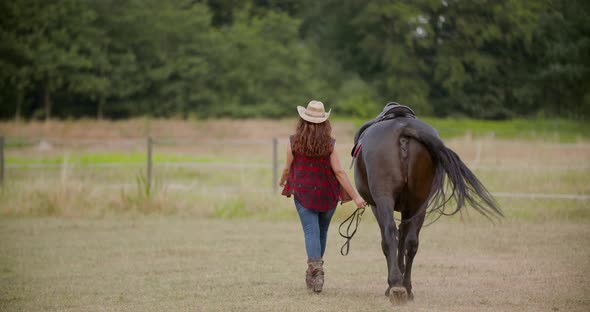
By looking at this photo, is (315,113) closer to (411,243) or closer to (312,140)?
(312,140)

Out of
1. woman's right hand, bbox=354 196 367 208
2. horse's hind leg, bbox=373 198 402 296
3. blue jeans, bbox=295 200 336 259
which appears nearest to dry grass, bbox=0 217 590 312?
horse's hind leg, bbox=373 198 402 296

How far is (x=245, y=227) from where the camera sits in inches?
512

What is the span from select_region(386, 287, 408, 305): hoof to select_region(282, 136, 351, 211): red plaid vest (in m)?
1.15

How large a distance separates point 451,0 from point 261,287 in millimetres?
40548

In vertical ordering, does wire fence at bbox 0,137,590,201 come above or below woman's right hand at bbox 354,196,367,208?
below

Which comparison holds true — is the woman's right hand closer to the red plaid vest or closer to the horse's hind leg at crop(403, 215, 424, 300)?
the red plaid vest

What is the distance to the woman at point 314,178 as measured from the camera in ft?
23.0

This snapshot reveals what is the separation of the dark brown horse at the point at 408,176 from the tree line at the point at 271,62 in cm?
3536

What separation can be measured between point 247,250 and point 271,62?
39263 mm

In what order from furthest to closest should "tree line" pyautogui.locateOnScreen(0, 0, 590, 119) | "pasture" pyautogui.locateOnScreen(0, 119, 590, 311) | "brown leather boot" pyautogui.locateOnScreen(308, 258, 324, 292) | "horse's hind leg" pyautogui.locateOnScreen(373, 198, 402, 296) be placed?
"tree line" pyautogui.locateOnScreen(0, 0, 590, 119) → "brown leather boot" pyautogui.locateOnScreen(308, 258, 324, 292) → "pasture" pyautogui.locateOnScreen(0, 119, 590, 311) → "horse's hind leg" pyautogui.locateOnScreen(373, 198, 402, 296)

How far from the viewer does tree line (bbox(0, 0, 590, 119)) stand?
42.1 m

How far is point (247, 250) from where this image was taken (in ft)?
33.9

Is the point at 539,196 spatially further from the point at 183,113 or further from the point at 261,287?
the point at 183,113

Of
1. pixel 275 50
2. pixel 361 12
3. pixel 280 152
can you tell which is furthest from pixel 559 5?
pixel 280 152
